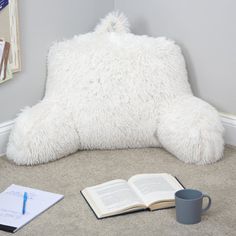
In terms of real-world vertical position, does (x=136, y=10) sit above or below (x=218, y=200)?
above

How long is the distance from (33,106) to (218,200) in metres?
1.00

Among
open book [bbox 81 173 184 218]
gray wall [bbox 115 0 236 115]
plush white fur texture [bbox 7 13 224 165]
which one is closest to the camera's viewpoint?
open book [bbox 81 173 184 218]

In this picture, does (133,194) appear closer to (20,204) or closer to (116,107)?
(20,204)

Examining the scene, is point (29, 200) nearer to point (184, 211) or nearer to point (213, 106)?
point (184, 211)

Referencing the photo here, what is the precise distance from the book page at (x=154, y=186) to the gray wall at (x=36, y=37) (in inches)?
29.9

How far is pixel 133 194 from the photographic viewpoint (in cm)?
187

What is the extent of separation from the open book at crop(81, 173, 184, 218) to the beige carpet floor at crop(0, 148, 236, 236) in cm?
3

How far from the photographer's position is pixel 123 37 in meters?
2.42

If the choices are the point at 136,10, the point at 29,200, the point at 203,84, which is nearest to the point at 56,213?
the point at 29,200

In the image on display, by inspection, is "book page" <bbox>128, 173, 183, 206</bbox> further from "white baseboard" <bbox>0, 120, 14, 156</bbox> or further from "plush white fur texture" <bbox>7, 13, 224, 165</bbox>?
"white baseboard" <bbox>0, 120, 14, 156</bbox>

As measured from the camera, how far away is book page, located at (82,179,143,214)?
1.81 meters

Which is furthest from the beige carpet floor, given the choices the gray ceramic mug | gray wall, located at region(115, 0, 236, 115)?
gray wall, located at region(115, 0, 236, 115)

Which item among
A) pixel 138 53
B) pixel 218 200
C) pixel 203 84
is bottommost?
pixel 218 200

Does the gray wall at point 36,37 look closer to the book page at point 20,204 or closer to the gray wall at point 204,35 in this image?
the gray wall at point 204,35
